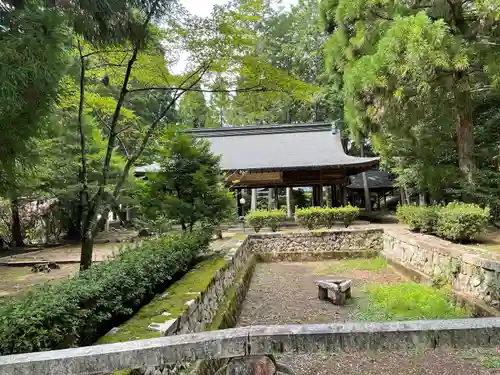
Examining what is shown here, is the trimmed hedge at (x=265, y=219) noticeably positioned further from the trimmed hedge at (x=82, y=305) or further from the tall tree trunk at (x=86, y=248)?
the tall tree trunk at (x=86, y=248)

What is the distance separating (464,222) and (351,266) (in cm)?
281

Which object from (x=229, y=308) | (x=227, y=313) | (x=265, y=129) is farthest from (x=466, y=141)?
(x=265, y=129)

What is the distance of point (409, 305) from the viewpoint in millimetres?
5055

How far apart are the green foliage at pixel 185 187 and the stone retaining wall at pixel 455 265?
4014mm

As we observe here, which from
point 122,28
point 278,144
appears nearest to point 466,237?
point 122,28

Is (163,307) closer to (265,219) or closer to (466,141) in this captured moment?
(265,219)

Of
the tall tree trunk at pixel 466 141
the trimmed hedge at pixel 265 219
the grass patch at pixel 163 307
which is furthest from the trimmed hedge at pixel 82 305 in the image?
the tall tree trunk at pixel 466 141

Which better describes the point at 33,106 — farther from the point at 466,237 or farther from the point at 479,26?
the point at 479,26

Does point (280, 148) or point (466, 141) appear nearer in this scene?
point (466, 141)

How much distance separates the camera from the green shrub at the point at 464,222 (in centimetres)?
735

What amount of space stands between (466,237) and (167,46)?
24.1ft

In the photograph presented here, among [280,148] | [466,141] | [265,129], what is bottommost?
[466,141]

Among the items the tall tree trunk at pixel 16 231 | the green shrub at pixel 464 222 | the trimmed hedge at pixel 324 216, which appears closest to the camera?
the green shrub at pixel 464 222

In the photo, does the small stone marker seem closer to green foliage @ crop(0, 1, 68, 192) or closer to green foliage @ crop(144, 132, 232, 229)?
green foliage @ crop(144, 132, 232, 229)
